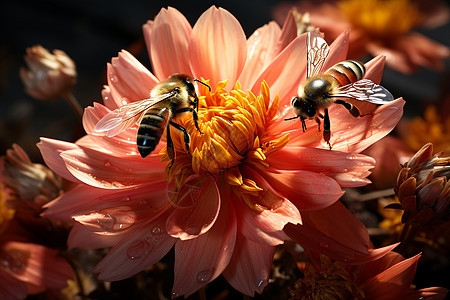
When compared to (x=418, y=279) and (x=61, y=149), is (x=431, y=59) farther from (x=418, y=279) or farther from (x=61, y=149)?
(x=61, y=149)

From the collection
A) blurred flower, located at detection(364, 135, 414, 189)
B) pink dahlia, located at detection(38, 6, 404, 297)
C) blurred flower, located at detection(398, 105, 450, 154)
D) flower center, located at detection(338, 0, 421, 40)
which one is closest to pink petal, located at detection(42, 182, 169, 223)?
pink dahlia, located at detection(38, 6, 404, 297)

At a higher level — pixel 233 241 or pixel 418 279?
pixel 233 241

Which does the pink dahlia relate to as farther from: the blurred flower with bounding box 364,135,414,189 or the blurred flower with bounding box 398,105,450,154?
the blurred flower with bounding box 398,105,450,154

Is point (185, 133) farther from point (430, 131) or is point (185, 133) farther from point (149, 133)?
point (430, 131)

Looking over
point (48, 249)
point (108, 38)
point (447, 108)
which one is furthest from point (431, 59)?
point (108, 38)

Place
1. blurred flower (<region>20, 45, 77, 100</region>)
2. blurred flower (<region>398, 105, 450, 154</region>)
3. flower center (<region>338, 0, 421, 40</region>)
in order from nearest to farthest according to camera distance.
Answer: blurred flower (<region>20, 45, 77, 100</region>)
blurred flower (<region>398, 105, 450, 154</region>)
flower center (<region>338, 0, 421, 40</region>)

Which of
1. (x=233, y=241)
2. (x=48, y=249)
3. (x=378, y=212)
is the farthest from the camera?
(x=378, y=212)
